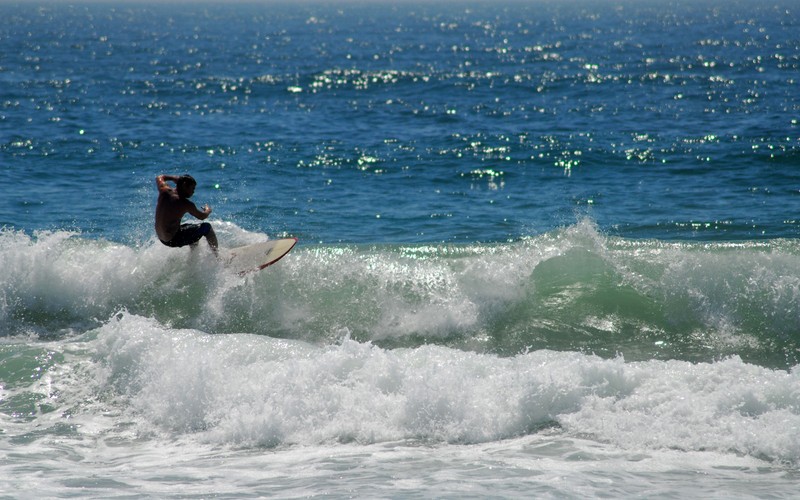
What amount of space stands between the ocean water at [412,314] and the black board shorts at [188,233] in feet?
1.62

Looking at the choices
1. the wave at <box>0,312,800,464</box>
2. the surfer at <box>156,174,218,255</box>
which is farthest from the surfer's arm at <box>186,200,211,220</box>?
the wave at <box>0,312,800,464</box>

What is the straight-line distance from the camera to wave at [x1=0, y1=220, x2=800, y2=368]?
10.1 meters

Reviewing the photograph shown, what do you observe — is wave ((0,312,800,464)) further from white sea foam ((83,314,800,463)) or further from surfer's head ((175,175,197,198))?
surfer's head ((175,175,197,198))

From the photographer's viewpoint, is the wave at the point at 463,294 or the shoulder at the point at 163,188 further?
the shoulder at the point at 163,188

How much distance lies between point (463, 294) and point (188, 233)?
136 inches

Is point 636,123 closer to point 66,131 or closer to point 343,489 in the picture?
point 66,131

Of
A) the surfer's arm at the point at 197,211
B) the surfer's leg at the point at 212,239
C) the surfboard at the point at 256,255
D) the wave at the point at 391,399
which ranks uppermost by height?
the surfer's arm at the point at 197,211

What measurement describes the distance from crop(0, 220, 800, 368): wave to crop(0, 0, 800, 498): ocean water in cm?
3

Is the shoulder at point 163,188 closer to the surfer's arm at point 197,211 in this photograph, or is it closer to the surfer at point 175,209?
the surfer at point 175,209

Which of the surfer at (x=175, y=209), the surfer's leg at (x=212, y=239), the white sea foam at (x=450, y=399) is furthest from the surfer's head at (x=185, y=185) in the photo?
the white sea foam at (x=450, y=399)

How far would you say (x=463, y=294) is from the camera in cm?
1062

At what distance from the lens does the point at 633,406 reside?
7746mm

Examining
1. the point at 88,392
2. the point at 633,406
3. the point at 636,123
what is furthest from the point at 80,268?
the point at 636,123

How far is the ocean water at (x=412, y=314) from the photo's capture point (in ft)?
23.3
